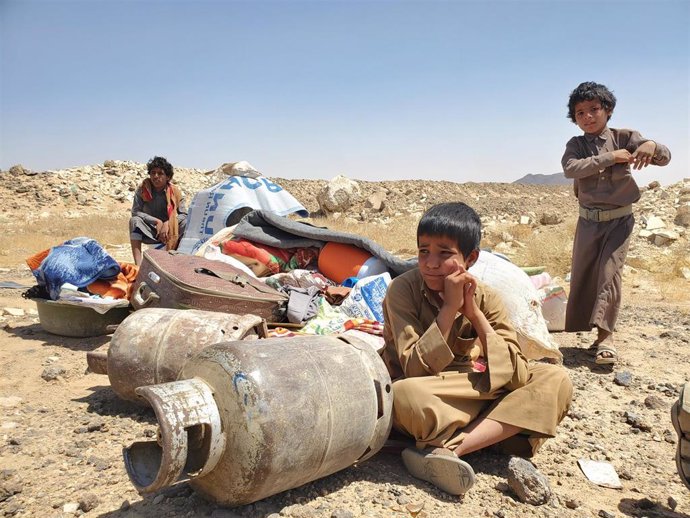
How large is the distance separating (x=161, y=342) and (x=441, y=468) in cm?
143

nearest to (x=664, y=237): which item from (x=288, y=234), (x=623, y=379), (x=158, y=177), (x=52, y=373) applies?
(x=623, y=379)

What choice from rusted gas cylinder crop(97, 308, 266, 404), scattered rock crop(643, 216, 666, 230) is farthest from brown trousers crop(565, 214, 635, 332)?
scattered rock crop(643, 216, 666, 230)

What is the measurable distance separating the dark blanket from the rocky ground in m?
1.52

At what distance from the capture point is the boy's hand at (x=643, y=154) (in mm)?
3793

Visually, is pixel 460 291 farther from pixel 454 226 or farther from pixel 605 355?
pixel 605 355

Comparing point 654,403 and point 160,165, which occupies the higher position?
point 160,165

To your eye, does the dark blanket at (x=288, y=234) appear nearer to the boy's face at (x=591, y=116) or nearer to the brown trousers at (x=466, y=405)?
the boy's face at (x=591, y=116)

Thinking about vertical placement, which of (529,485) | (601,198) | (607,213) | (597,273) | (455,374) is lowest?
(529,485)

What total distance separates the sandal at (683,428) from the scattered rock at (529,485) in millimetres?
475

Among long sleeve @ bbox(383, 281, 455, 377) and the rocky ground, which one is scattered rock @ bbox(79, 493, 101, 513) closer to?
the rocky ground

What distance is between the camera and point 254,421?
1.74 meters

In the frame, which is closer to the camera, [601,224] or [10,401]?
[10,401]

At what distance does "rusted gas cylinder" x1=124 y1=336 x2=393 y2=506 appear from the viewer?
172 cm

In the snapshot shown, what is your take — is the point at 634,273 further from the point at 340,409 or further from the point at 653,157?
the point at 340,409
